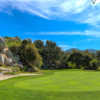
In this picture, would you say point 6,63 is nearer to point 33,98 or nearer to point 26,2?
point 26,2

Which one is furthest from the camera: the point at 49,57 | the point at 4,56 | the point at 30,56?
the point at 49,57

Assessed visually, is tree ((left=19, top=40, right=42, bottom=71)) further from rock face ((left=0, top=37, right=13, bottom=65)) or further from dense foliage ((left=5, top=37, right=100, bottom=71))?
rock face ((left=0, top=37, right=13, bottom=65))

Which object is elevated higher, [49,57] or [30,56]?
[49,57]

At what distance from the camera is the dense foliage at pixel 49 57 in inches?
751

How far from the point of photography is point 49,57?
33656 mm

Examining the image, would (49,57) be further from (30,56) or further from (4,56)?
(4,56)

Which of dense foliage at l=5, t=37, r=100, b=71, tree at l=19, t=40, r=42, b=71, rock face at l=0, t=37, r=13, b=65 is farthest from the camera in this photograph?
dense foliage at l=5, t=37, r=100, b=71

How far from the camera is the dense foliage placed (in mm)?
19078

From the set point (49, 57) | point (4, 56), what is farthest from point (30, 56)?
point (49, 57)

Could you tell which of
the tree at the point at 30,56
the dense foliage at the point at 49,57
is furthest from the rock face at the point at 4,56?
the tree at the point at 30,56

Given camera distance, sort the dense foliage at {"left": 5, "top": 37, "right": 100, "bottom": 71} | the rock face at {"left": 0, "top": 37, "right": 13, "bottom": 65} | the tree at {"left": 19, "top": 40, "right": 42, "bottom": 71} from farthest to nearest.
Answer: the dense foliage at {"left": 5, "top": 37, "right": 100, "bottom": 71} < the tree at {"left": 19, "top": 40, "right": 42, "bottom": 71} < the rock face at {"left": 0, "top": 37, "right": 13, "bottom": 65}

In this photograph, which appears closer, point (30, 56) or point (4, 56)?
point (4, 56)

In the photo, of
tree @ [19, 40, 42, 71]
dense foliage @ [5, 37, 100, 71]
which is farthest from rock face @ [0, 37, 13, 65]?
tree @ [19, 40, 42, 71]

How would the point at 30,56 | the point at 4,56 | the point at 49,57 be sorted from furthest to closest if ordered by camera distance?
the point at 49,57
the point at 30,56
the point at 4,56
